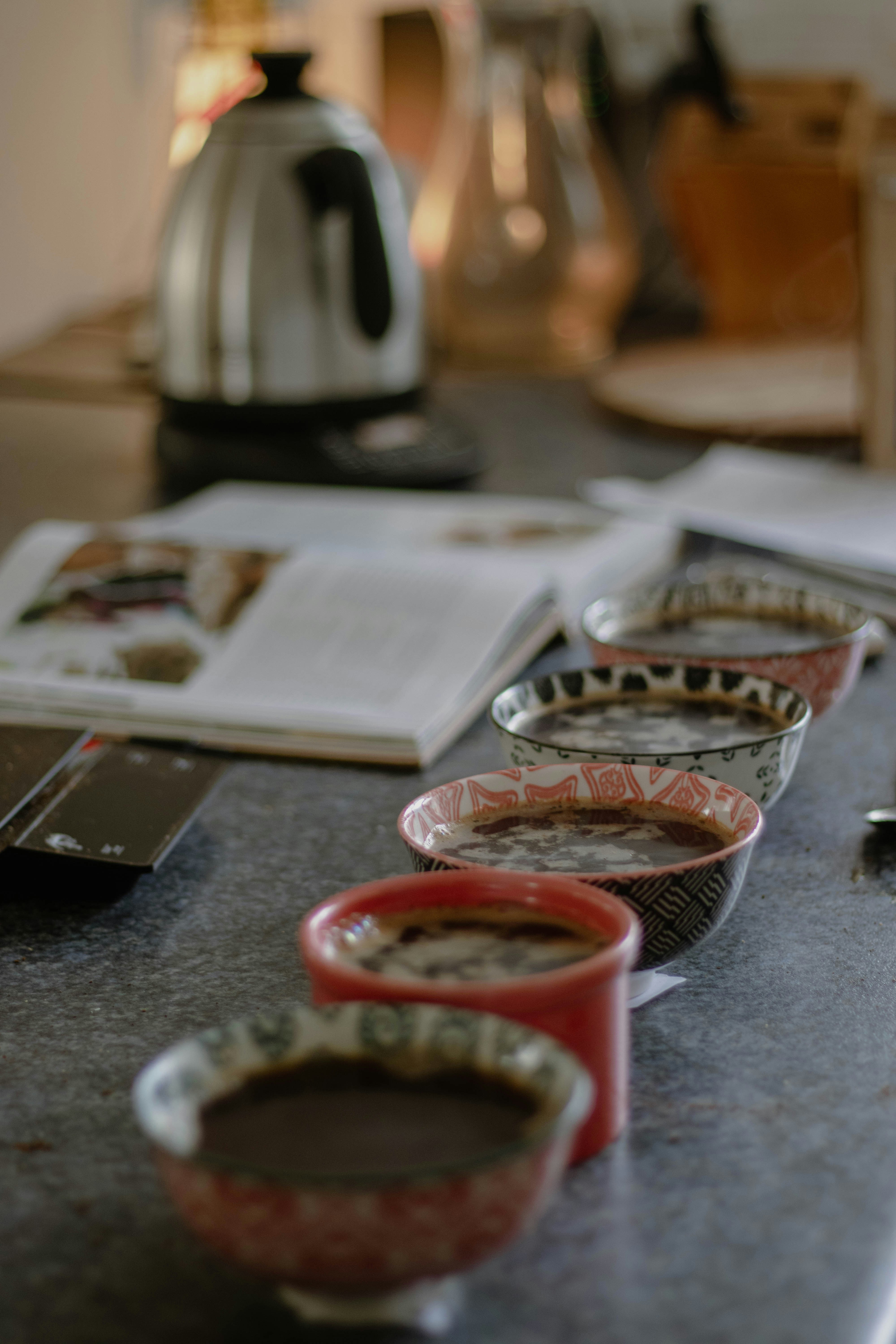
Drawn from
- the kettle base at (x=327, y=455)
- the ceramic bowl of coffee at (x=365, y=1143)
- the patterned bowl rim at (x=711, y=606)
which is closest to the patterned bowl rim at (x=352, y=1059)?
the ceramic bowl of coffee at (x=365, y=1143)

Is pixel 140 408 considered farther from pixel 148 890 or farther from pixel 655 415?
pixel 148 890

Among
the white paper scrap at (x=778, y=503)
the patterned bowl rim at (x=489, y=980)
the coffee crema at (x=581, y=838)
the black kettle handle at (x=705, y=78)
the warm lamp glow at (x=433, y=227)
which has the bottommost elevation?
the white paper scrap at (x=778, y=503)

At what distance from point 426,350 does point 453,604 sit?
1007 mm

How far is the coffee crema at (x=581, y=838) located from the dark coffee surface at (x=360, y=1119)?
0.15 meters

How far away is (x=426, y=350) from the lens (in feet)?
6.30

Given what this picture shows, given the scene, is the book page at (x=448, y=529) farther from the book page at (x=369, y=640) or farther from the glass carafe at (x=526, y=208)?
the glass carafe at (x=526, y=208)

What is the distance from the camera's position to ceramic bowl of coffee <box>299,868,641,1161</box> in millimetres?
449

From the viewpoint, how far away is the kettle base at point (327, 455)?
1.40 meters

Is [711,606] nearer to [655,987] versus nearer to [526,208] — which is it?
[655,987]

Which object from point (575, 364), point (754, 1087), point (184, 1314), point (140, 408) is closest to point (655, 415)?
point (575, 364)

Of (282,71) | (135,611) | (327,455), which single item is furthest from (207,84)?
(135,611)

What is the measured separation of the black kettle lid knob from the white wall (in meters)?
0.38

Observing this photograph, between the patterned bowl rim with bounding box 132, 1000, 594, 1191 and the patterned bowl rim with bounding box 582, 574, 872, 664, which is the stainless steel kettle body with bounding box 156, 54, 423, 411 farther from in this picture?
the patterned bowl rim with bounding box 132, 1000, 594, 1191

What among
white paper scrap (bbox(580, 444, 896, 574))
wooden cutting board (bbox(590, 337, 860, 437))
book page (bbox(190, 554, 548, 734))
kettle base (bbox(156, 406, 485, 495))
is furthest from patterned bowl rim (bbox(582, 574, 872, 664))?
wooden cutting board (bbox(590, 337, 860, 437))
